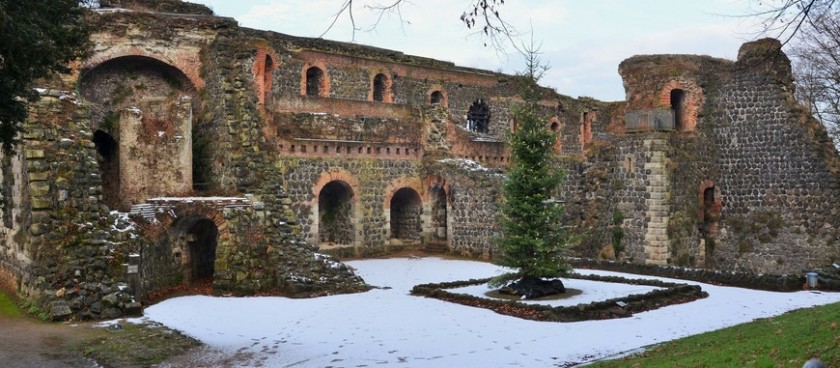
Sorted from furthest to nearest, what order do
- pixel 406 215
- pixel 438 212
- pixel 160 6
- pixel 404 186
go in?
pixel 406 215 < pixel 438 212 < pixel 404 186 < pixel 160 6

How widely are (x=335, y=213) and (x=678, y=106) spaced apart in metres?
11.9

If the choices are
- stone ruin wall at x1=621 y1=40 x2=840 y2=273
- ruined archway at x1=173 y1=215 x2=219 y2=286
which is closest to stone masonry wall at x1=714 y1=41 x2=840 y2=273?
stone ruin wall at x1=621 y1=40 x2=840 y2=273

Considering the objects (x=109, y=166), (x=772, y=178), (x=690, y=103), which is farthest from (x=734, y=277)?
(x=109, y=166)

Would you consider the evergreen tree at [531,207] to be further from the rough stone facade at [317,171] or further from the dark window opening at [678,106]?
the dark window opening at [678,106]

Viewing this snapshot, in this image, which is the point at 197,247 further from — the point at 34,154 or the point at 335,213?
Answer: the point at 335,213

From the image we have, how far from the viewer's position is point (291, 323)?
43.4 feet

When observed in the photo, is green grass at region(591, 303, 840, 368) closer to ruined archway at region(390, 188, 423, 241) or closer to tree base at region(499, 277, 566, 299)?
tree base at region(499, 277, 566, 299)

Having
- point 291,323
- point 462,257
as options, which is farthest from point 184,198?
point 462,257

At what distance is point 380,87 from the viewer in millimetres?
31984

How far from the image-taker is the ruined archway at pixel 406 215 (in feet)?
84.9

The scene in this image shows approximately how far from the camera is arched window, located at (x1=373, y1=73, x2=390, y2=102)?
31.8 meters

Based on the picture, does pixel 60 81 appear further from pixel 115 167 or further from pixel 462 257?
pixel 462 257

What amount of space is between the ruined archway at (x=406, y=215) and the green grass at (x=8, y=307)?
43.5 ft

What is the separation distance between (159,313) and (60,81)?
6.14 m
